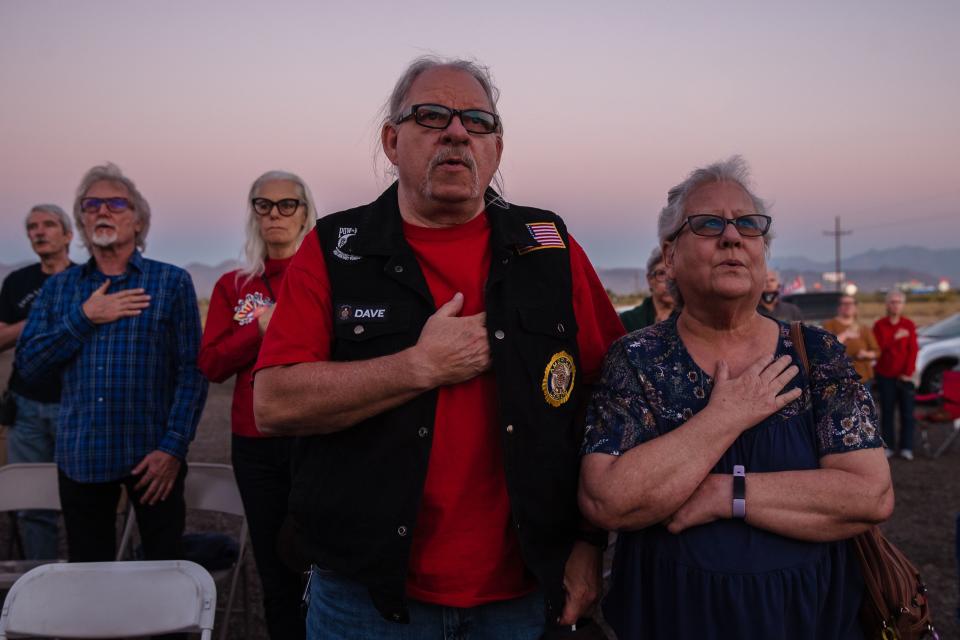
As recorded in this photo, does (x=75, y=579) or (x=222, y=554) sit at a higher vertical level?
(x=75, y=579)

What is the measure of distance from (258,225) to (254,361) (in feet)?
2.30

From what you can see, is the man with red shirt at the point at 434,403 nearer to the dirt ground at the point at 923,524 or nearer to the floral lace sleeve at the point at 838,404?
the floral lace sleeve at the point at 838,404

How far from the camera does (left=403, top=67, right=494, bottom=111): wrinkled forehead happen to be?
6.25 ft

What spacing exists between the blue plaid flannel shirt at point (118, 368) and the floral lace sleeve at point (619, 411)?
2.06 meters

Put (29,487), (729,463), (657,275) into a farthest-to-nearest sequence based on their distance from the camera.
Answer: (657,275)
(29,487)
(729,463)

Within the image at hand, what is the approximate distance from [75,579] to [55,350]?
1.03 meters

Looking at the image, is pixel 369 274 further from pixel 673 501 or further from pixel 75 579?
pixel 75 579

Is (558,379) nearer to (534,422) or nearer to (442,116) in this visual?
(534,422)

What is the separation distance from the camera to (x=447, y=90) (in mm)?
1912

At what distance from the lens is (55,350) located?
307 cm

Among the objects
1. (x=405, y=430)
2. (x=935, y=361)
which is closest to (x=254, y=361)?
(x=405, y=430)

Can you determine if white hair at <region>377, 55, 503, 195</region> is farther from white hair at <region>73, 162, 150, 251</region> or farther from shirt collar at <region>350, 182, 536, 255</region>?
white hair at <region>73, 162, 150, 251</region>

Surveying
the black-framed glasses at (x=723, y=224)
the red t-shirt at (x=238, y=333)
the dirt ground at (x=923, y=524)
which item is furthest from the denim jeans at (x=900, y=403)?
the red t-shirt at (x=238, y=333)

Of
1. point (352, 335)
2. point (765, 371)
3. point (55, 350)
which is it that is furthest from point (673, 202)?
point (55, 350)
